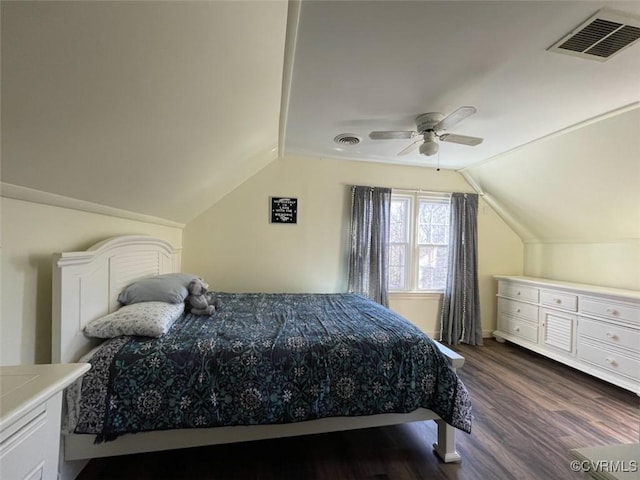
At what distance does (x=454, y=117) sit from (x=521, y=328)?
3.12m

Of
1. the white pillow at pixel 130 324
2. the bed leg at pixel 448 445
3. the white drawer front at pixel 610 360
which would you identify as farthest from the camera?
the white drawer front at pixel 610 360

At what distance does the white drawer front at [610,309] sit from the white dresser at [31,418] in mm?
3990

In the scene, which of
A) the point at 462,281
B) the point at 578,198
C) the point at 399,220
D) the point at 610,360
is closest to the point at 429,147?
the point at 399,220

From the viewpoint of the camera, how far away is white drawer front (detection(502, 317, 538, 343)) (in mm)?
3596

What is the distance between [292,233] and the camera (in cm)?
369

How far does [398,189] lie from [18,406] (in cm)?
387

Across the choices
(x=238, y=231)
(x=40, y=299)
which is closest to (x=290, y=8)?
(x=40, y=299)

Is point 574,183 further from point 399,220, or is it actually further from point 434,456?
point 434,456

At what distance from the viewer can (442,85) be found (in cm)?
197

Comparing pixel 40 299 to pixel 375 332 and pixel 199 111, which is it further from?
pixel 375 332

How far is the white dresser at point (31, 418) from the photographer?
2.17ft

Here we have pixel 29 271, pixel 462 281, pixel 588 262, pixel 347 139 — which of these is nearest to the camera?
pixel 29 271

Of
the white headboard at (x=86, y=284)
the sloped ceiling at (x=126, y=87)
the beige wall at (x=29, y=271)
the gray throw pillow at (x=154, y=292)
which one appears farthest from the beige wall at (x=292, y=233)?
the beige wall at (x=29, y=271)

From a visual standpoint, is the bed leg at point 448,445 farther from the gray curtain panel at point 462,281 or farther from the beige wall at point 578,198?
the beige wall at point 578,198
